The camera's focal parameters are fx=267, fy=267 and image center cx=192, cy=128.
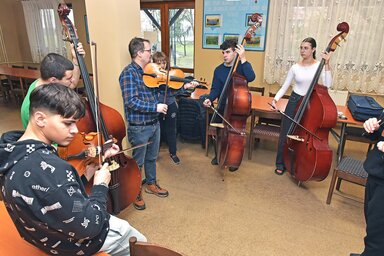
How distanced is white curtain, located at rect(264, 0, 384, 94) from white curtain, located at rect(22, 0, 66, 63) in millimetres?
5111

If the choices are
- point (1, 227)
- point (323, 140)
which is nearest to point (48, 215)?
point (1, 227)

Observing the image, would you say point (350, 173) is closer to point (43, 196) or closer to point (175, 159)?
point (175, 159)

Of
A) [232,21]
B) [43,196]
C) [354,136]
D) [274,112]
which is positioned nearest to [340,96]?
[354,136]

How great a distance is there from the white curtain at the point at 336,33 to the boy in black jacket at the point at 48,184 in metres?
4.10

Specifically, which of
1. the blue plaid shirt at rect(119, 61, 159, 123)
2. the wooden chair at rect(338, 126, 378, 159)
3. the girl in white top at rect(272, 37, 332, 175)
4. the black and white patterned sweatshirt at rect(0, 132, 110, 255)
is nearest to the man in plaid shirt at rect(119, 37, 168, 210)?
the blue plaid shirt at rect(119, 61, 159, 123)

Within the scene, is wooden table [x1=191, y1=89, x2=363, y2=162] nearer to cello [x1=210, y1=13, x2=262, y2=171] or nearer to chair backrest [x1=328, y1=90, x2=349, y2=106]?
cello [x1=210, y1=13, x2=262, y2=171]

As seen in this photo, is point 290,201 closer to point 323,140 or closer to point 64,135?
point 323,140

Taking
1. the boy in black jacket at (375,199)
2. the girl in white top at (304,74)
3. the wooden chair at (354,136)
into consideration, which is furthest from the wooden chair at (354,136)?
the boy in black jacket at (375,199)

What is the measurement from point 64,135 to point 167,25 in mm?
5061

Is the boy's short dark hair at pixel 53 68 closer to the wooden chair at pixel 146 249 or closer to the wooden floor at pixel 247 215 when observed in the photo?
the wooden chair at pixel 146 249

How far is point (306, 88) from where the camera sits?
270 centimetres

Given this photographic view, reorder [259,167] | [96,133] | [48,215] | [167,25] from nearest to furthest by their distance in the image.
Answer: [48,215]
[96,133]
[259,167]
[167,25]

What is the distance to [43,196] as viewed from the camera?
0.84 m

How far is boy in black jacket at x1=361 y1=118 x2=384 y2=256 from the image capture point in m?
1.50
